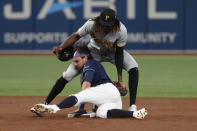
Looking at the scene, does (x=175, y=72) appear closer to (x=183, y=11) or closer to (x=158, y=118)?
(x=183, y=11)

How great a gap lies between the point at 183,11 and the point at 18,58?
6358 mm

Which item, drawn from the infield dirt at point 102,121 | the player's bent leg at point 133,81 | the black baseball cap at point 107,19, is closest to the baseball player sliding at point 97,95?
the infield dirt at point 102,121

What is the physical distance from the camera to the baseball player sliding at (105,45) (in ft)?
26.3

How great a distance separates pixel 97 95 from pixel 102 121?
34cm

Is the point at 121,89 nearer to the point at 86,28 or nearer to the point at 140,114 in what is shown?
the point at 140,114

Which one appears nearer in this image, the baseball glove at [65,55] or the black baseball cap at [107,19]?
the black baseball cap at [107,19]

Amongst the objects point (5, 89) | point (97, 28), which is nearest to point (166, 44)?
point (5, 89)

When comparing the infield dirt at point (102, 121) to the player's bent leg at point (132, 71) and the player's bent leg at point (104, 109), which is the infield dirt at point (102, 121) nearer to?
the player's bent leg at point (104, 109)

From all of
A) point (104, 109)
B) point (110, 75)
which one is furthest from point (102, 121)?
point (110, 75)

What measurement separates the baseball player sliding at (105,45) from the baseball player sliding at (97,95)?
0.88ft

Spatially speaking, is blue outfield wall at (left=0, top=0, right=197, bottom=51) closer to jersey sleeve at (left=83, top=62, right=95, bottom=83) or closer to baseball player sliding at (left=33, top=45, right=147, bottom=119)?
baseball player sliding at (left=33, top=45, right=147, bottom=119)

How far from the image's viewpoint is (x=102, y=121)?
7559mm

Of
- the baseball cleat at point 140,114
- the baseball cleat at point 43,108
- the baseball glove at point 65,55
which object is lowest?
the baseball cleat at point 140,114

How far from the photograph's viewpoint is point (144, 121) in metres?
7.62
